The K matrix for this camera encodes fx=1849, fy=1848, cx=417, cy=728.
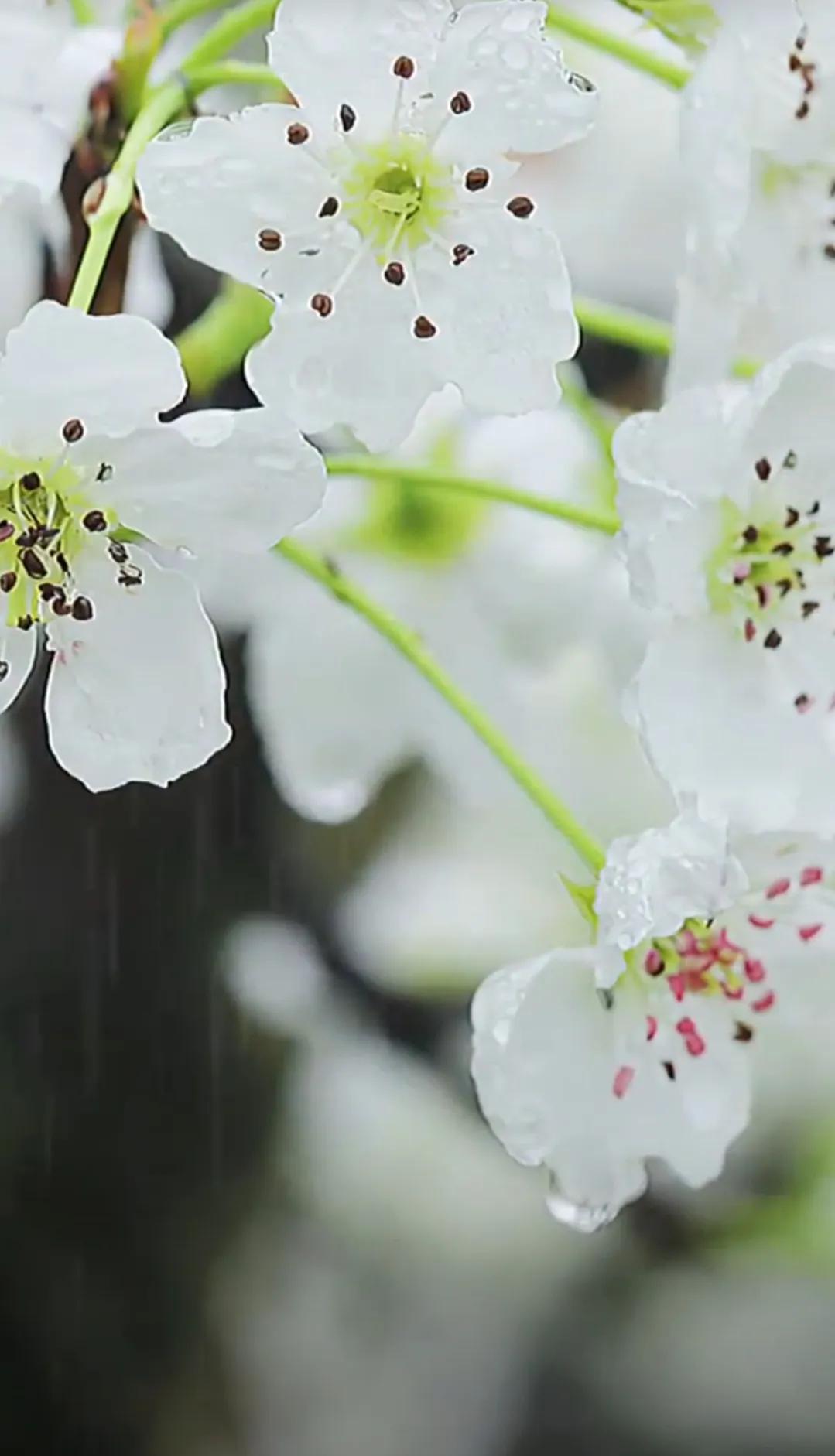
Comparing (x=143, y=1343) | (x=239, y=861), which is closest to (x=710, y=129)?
(x=239, y=861)

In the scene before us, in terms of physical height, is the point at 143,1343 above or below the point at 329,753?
below

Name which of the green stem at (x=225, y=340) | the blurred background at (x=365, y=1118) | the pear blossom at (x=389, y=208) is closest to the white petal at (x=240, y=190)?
the pear blossom at (x=389, y=208)

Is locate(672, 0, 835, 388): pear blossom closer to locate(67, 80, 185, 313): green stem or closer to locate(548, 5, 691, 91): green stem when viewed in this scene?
locate(548, 5, 691, 91): green stem

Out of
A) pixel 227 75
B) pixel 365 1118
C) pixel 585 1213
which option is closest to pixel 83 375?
pixel 227 75

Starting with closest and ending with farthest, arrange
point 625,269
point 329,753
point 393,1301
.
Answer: point 329,753 → point 625,269 → point 393,1301

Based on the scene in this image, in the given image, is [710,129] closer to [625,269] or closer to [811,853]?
[811,853]

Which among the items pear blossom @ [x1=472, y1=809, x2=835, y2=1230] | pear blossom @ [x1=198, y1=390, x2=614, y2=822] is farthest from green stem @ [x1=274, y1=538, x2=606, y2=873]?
pear blossom @ [x1=198, y1=390, x2=614, y2=822]

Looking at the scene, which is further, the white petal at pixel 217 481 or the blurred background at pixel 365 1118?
the blurred background at pixel 365 1118

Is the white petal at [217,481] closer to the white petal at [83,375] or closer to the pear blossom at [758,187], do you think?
the white petal at [83,375]
